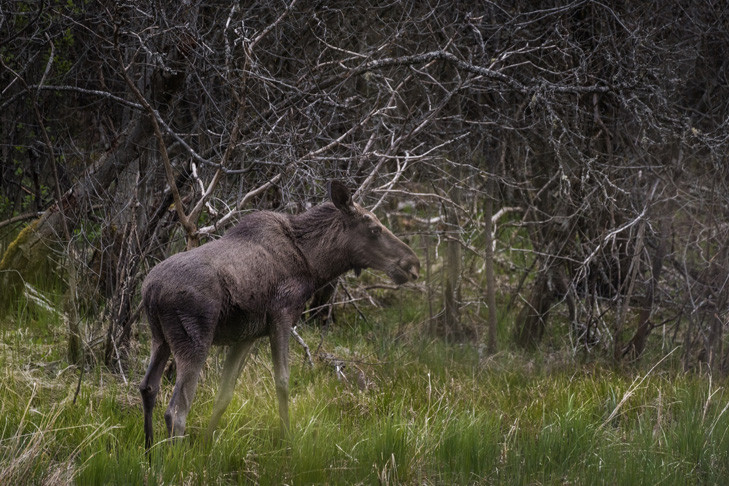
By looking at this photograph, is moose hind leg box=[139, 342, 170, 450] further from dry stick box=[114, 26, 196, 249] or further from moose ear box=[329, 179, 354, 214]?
moose ear box=[329, 179, 354, 214]

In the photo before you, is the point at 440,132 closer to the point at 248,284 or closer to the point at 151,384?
the point at 248,284

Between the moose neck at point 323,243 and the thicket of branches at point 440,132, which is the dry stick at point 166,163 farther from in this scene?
the thicket of branches at point 440,132

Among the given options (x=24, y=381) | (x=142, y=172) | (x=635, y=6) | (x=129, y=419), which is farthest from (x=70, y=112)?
(x=635, y=6)

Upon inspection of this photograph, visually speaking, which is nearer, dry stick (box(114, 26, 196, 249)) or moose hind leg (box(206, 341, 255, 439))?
moose hind leg (box(206, 341, 255, 439))

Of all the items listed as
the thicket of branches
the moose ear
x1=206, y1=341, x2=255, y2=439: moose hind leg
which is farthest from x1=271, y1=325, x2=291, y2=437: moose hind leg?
the thicket of branches

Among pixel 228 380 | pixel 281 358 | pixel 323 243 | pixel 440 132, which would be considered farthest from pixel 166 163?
pixel 440 132

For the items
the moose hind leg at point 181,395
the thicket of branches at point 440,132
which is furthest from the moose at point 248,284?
the thicket of branches at point 440,132

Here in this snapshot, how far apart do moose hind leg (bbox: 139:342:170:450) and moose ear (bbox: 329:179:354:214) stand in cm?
124

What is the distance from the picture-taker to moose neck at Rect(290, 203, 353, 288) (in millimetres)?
5199

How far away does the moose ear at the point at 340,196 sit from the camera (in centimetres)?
507

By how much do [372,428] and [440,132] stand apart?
3752 mm

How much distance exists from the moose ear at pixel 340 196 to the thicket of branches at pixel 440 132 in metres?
1.82

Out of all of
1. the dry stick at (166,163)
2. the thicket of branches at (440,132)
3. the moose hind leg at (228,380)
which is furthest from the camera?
the thicket of branches at (440,132)

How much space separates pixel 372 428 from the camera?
547 cm
